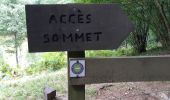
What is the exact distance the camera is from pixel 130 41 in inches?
447

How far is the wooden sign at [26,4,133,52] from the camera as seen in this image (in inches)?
81.4

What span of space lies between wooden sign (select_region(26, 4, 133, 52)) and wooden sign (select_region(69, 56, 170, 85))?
11cm

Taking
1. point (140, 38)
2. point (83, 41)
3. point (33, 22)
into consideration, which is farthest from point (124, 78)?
point (140, 38)

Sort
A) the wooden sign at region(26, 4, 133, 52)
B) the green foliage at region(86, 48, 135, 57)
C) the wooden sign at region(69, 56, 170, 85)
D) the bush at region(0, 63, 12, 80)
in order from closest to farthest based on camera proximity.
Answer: the wooden sign at region(26, 4, 133, 52), the wooden sign at region(69, 56, 170, 85), the bush at region(0, 63, 12, 80), the green foliage at region(86, 48, 135, 57)

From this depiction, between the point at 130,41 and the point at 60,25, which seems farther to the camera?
the point at 130,41

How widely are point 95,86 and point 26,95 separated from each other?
1017 mm

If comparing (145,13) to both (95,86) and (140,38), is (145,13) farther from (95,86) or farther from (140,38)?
(95,86)

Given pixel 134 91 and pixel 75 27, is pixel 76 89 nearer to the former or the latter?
pixel 75 27

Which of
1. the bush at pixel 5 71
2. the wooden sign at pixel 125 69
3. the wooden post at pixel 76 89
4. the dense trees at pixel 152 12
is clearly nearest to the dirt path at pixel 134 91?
the wooden sign at pixel 125 69

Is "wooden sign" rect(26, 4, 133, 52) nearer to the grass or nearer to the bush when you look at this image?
the grass

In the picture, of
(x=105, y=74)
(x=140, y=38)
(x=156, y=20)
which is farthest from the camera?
(x=140, y=38)

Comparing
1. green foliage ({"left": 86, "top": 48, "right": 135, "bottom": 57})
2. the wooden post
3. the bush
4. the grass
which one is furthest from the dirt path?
green foliage ({"left": 86, "top": 48, "right": 135, "bottom": 57})

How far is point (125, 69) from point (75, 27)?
45cm

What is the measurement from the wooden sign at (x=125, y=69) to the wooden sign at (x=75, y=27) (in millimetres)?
111
